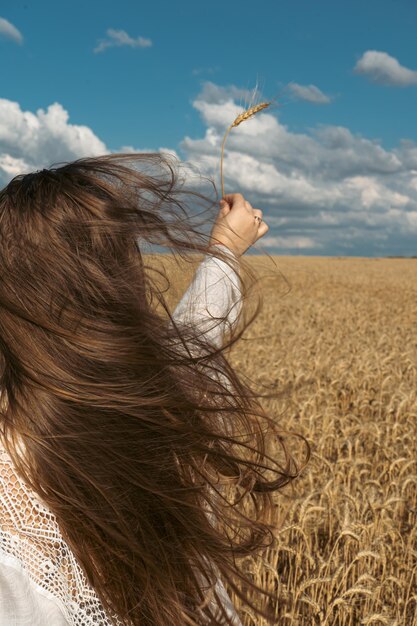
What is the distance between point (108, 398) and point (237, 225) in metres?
0.85

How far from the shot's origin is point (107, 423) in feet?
5.09

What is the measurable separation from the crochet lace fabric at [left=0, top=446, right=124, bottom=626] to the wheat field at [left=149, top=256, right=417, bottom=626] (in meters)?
0.60

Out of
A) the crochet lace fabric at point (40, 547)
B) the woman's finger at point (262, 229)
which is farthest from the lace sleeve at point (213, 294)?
the crochet lace fabric at point (40, 547)

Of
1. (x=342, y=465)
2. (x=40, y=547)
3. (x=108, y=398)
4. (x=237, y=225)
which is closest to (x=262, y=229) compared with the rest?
(x=237, y=225)

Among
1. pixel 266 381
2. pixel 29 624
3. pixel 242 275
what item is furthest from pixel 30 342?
pixel 266 381

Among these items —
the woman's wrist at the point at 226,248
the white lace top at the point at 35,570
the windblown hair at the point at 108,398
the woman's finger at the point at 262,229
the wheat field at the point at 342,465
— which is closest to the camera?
the white lace top at the point at 35,570

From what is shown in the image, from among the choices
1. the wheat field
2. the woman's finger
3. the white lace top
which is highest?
the woman's finger

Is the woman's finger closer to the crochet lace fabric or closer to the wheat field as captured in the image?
the wheat field

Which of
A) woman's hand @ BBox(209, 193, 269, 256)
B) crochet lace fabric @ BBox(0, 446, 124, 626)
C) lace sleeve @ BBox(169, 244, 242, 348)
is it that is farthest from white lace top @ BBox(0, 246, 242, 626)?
woman's hand @ BBox(209, 193, 269, 256)

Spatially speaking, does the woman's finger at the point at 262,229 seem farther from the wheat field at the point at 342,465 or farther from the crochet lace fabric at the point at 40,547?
the crochet lace fabric at the point at 40,547

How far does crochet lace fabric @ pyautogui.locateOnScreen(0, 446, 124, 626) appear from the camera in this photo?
1330mm

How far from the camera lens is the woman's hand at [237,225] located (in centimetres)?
214

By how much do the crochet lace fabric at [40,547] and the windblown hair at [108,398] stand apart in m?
0.02

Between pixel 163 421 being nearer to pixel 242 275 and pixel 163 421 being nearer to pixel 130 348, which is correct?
pixel 130 348
